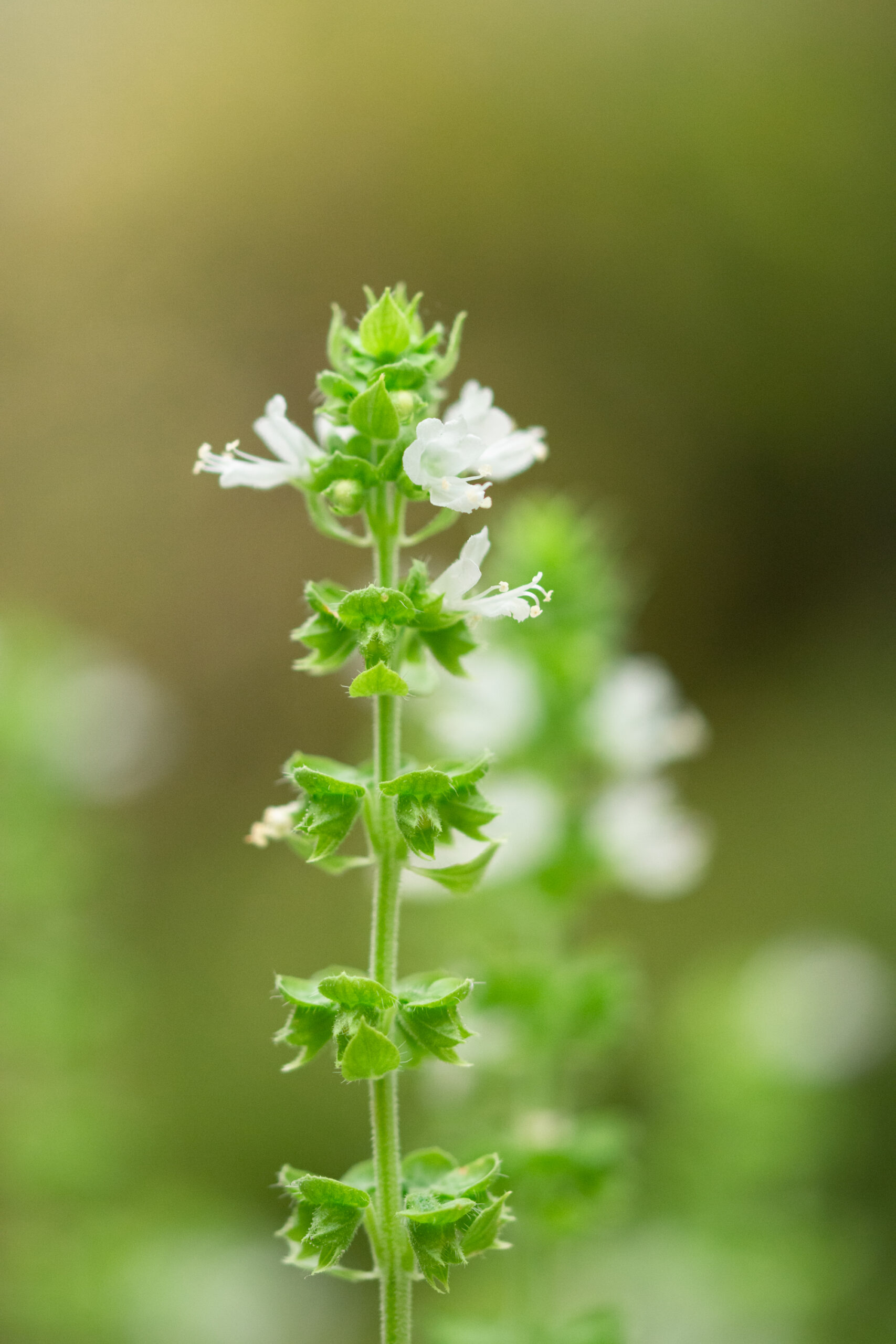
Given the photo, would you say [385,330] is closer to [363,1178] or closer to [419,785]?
[419,785]

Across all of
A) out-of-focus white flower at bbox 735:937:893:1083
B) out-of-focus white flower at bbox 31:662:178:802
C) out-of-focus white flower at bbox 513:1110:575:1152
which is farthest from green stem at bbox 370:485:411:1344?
out-of-focus white flower at bbox 735:937:893:1083

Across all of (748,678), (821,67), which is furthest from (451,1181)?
(821,67)

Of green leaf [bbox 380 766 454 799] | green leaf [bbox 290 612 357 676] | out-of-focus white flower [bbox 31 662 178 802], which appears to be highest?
out-of-focus white flower [bbox 31 662 178 802]

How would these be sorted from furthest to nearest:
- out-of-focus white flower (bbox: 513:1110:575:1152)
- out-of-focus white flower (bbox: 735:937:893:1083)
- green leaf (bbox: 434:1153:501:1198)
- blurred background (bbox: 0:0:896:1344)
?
blurred background (bbox: 0:0:896:1344)
out-of-focus white flower (bbox: 735:937:893:1083)
out-of-focus white flower (bbox: 513:1110:575:1152)
green leaf (bbox: 434:1153:501:1198)

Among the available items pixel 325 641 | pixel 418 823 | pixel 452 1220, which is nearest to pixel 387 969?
pixel 418 823

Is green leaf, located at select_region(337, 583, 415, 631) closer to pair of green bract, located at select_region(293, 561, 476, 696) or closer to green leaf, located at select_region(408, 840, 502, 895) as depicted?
pair of green bract, located at select_region(293, 561, 476, 696)

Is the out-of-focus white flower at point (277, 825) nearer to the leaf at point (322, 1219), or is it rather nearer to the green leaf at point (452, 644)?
the green leaf at point (452, 644)
